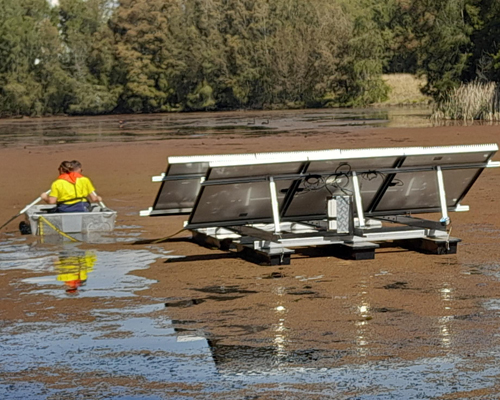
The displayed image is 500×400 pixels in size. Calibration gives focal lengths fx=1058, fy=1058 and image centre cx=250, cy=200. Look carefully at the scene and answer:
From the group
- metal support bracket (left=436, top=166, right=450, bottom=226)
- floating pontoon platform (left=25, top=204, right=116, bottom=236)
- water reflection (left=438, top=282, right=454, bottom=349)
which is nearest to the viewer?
water reflection (left=438, top=282, right=454, bottom=349)

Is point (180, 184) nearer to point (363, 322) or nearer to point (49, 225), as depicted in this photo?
point (49, 225)

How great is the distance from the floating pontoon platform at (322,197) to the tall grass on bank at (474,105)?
38.2m

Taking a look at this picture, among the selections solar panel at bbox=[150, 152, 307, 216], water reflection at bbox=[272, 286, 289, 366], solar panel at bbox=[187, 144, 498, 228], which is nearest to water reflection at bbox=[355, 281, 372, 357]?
water reflection at bbox=[272, 286, 289, 366]

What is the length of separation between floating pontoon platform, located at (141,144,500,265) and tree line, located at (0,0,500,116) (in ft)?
282

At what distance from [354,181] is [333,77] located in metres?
93.1

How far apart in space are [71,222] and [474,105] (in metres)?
40.3

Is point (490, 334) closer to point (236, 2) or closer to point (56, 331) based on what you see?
point (56, 331)

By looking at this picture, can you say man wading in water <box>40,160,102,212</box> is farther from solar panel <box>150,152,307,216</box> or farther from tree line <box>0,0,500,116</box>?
tree line <box>0,0,500,116</box>

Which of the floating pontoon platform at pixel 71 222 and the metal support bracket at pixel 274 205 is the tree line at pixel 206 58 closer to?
the floating pontoon platform at pixel 71 222

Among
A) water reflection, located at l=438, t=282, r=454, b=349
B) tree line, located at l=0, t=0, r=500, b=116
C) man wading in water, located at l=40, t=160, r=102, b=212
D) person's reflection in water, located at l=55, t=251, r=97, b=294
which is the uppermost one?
tree line, located at l=0, t=0, r=500, b=116

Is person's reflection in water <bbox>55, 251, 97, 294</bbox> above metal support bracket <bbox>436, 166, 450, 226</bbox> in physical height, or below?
below

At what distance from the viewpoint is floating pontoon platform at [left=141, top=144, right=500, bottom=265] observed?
12.4 m

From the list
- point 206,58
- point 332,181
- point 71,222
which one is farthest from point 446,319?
point 206,58

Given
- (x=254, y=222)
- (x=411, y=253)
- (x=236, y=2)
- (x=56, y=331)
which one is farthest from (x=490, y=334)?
(x=236, y=2)
